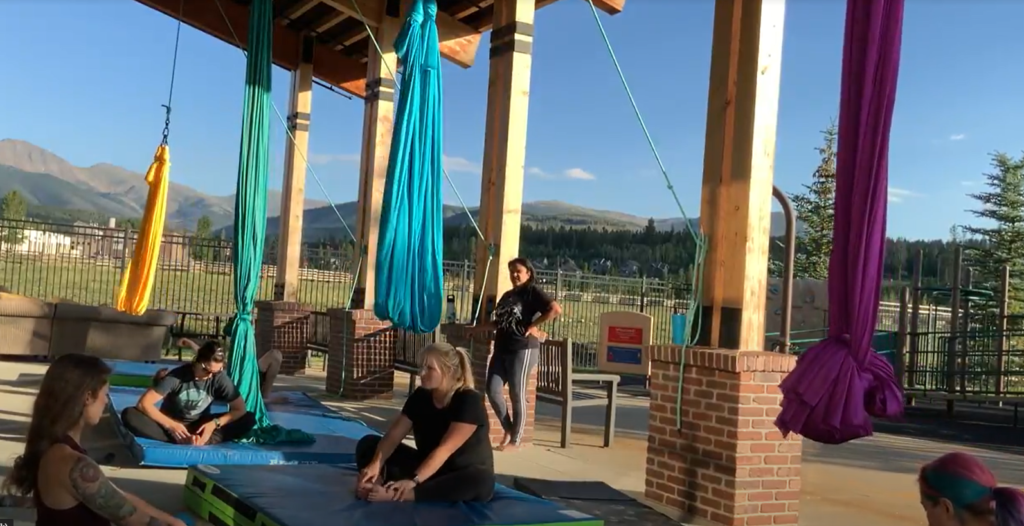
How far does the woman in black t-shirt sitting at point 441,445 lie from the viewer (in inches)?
156

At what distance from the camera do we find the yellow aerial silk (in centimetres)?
908

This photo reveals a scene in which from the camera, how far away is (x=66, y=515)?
2498 mm

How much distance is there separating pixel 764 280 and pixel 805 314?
506 inches

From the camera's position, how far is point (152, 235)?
912cm

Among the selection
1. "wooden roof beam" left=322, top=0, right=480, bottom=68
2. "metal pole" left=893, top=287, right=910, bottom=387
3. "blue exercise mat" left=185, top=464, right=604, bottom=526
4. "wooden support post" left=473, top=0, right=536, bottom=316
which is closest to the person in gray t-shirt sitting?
"blue exercise mat" left=185, top=464, right=604, bottom=526

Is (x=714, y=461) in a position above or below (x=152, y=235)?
below

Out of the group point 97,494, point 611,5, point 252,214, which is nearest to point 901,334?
point 611,5

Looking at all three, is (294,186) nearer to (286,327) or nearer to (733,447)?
(286,327)

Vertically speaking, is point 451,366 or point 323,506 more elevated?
point 451,366

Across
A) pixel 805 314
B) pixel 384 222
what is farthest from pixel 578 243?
pixel 384 222

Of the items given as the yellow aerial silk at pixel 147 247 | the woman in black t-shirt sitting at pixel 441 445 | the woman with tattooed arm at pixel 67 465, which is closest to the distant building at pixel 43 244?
the yellow aerial silk at pixel 147 247

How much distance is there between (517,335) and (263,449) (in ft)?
6.62

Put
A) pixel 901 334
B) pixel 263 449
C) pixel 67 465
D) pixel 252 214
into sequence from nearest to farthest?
pixel 67 465 < pixel 263 449 < pixel 252 214 < pixel 901 334

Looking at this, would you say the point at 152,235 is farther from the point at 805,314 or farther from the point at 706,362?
the point at 805,314
